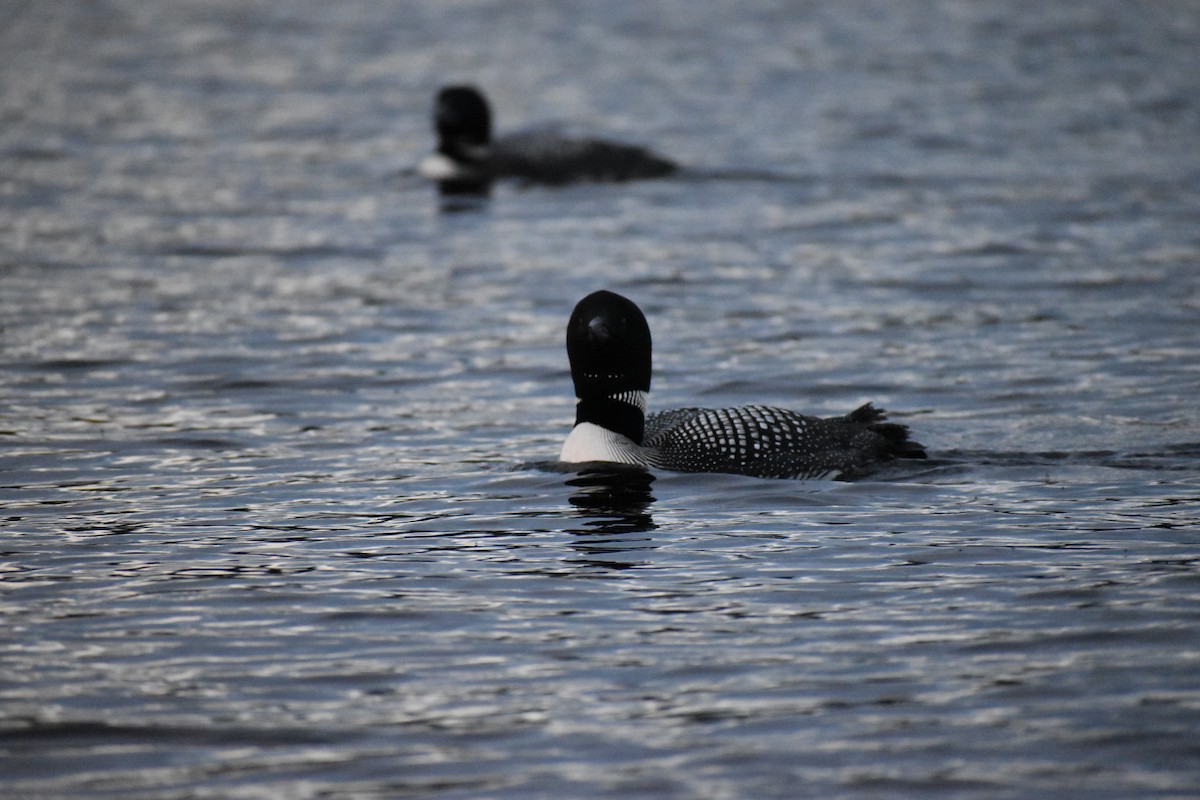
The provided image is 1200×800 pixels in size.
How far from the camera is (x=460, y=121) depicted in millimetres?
15844

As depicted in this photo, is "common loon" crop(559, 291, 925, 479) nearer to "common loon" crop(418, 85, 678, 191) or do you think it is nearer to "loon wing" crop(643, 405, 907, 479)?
"loon wing" crop(643, 405, 907, 479)

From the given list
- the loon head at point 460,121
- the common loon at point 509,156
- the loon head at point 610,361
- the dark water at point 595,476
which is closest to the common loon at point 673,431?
the loon head at point 610,361

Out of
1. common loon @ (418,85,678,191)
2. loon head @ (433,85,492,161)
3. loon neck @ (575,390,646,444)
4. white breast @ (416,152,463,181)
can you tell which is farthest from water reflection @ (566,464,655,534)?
loon head @ (433,85,492,161)

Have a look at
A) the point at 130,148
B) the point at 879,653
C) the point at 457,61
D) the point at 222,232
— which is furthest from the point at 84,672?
the point at 457,61

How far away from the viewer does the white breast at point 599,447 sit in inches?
298

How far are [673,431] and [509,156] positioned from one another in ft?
27.4

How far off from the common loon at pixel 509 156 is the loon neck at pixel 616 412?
7.91 metres

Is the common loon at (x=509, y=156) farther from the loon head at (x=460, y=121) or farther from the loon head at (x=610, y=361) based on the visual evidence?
the loon head at (x=610, y=361)

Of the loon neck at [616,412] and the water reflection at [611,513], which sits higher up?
the loon neck at [616,412]

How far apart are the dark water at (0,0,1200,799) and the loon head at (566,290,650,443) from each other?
0.97 feet

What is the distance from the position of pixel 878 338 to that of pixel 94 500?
4683mm

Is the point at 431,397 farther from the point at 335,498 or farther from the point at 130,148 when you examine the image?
the point at 130,148

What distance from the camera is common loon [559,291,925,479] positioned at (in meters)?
7.49

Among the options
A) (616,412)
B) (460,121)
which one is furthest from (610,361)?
(460,121)
